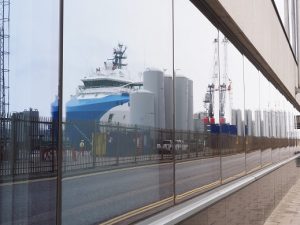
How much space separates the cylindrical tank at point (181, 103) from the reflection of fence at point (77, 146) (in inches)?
3.4

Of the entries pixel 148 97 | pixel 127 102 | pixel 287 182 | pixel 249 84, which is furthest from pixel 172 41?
pixel 287 182

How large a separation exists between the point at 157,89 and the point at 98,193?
1326 mm

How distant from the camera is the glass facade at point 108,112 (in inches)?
92.7

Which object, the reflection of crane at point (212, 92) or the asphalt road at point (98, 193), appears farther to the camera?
the reflection of crane at point (212, 92)

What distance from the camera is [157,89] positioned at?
411cm

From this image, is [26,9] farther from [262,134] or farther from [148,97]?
[262,134]

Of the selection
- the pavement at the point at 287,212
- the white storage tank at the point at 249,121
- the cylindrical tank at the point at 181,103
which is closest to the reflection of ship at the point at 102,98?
the cylindrical tank at the point at 181,103

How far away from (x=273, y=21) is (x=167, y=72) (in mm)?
8231

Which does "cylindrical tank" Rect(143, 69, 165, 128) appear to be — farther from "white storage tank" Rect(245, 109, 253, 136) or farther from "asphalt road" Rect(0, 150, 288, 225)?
"white storage tank" Rect(245, 109, 253, 136)

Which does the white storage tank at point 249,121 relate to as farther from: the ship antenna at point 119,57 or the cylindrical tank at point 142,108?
A: the ship antenna at point 119,57

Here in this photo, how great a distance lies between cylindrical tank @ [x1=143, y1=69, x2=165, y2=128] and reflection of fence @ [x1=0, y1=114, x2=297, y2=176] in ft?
0.31

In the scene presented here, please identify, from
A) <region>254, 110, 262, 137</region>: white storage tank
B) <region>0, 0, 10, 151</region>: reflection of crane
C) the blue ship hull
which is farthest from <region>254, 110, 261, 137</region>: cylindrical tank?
<region>0, 0, 10, 151</region>: reflection of crane

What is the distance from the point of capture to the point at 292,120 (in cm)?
1830

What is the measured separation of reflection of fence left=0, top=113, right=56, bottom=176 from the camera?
225 centimetres
